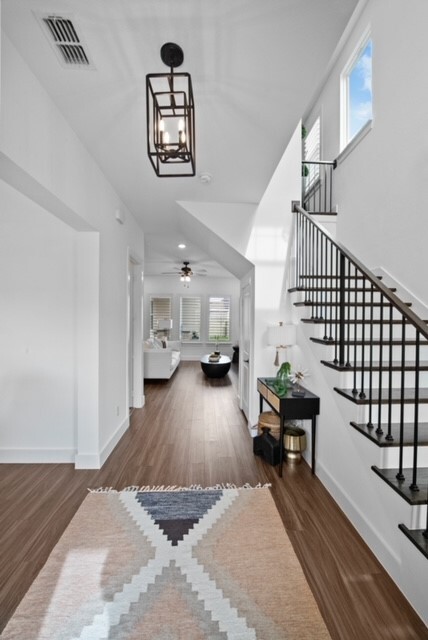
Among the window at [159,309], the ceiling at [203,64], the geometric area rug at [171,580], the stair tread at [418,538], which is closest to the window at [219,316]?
the window at [159,309]

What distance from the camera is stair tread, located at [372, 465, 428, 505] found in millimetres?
1527

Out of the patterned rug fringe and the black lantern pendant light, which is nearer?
the black lantern pendant light

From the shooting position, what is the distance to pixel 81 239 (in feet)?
10.1

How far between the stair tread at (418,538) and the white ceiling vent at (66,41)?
9.85 feet

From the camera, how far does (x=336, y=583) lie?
1.78 meters

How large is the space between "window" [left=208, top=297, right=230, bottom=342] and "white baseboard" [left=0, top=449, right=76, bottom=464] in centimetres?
766

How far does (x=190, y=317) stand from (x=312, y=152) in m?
6.64

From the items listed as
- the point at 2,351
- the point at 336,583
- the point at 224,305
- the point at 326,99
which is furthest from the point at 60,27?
the point at 224,305

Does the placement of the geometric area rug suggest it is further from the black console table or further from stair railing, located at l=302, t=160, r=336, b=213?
stair railing, located at l=302, t=160, r=336, b=213

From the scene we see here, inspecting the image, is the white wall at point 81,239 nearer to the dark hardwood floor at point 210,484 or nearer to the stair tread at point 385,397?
the dark hardwood floor at point 210,484

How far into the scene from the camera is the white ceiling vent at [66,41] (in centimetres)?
153

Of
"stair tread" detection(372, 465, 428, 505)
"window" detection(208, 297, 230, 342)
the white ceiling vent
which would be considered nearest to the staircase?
"stair tread" detection(372, 465, 428, 505)

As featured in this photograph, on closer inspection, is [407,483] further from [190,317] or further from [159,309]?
[159,309]

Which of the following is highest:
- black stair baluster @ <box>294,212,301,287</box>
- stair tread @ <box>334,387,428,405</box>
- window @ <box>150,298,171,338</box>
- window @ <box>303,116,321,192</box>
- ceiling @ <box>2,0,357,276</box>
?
window @ <box>303,116,321,192</box>
